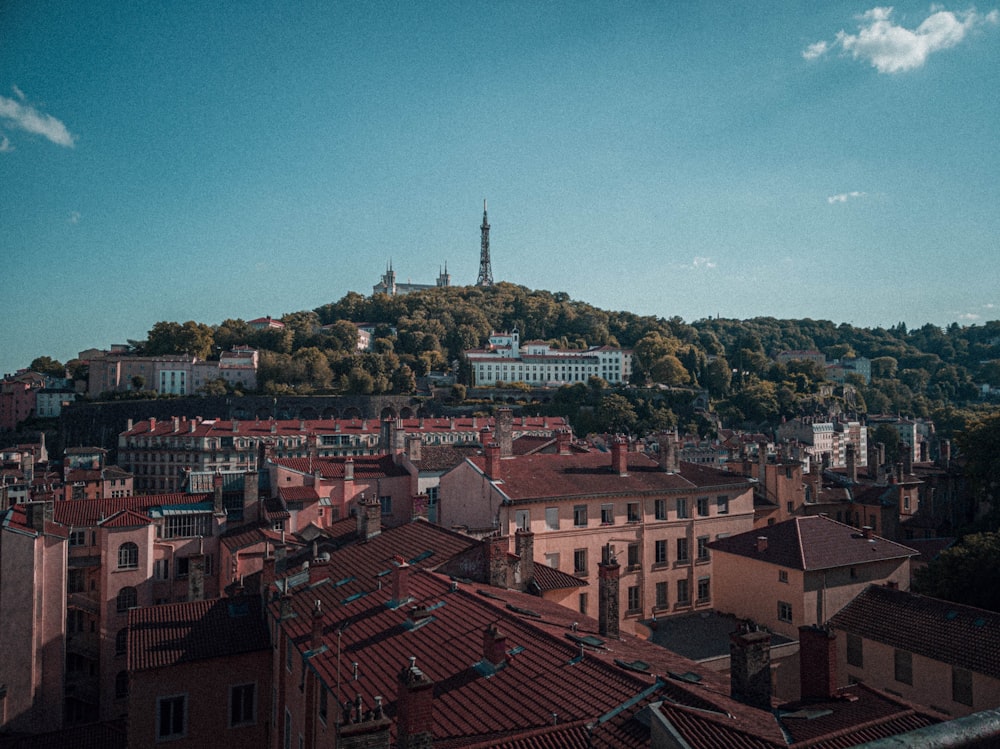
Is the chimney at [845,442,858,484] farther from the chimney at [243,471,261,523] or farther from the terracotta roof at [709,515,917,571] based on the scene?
the chimney at [243,471,261,523]

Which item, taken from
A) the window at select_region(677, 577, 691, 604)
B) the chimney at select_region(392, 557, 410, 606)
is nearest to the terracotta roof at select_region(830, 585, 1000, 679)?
the window at select_region(677, 577, 691, 604)

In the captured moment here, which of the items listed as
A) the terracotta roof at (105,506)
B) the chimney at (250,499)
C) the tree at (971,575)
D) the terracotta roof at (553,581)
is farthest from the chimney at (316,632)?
the tree at (971,575)

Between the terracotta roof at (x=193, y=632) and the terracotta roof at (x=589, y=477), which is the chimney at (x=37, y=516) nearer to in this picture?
the terracotta roof at (x=193, y=632)

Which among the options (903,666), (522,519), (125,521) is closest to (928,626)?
(903,666)

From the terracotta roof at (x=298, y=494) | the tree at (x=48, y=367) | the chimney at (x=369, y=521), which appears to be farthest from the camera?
the tree at (x=48, y=367)

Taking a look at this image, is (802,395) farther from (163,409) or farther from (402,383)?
(163,409)

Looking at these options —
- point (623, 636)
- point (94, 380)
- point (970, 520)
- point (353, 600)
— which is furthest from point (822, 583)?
point (94, 380)
